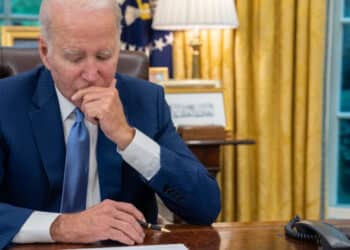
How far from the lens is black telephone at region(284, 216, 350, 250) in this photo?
1.10 meters

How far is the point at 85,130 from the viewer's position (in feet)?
4.94

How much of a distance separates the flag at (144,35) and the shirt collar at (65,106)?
1798 mm

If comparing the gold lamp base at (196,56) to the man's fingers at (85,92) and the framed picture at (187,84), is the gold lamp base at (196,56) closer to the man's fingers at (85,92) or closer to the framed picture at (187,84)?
the framed picture at (187,84)

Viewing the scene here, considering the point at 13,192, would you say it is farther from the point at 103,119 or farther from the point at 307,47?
the point at 307,47

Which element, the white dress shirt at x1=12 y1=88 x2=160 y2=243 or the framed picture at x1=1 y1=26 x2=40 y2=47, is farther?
the framed picture at x1=1 y1=26 x2=40 y2=47

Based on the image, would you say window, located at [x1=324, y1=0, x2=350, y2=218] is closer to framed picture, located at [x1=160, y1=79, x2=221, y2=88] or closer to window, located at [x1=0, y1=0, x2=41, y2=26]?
framed picture, located at [x1=160, y1=79, x2=221, y2=88]

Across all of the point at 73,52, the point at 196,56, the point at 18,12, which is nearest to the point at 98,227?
the point at 73,52

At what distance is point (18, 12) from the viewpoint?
342cm

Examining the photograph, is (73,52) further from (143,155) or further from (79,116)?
(143,155)

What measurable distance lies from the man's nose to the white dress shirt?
5.6 inches

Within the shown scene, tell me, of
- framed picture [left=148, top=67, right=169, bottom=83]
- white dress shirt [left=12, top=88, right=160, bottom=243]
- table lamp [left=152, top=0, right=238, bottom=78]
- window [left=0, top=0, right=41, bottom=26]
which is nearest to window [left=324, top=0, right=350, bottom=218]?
table lamp [left=152, top=0, right=238, bottom=78]

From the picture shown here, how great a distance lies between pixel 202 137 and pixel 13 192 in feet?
4.42

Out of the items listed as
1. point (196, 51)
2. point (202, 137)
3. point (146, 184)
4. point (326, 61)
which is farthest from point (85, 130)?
point (326, 61)

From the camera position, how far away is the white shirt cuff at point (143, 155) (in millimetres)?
1431
